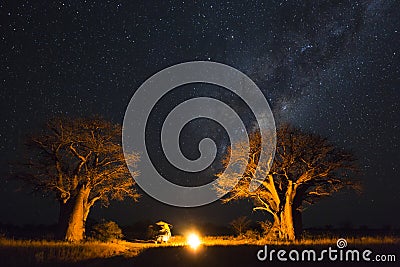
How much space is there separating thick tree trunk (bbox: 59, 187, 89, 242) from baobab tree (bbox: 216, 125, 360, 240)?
30.3 feet

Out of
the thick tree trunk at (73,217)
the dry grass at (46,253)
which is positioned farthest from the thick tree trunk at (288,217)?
the thick tree trunk at (73,217)

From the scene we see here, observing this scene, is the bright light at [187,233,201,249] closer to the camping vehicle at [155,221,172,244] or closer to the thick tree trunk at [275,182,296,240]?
the camping vehicle at [155,221,172,244]

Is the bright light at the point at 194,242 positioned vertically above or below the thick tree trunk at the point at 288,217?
below

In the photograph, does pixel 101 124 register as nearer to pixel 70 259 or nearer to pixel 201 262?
pixel 70 259

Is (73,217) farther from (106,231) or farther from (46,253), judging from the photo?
(46,253)

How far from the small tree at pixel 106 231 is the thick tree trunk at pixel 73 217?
5.29 feet

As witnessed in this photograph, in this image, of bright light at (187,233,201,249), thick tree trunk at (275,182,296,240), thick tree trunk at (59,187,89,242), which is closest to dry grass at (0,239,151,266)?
bright light at (187,233,201,249)

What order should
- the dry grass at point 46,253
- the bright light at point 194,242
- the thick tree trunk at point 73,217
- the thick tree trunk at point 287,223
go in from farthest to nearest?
the thick tree trunk at point 287,223 → the thick tree trunk at point 73,217 → the bright light at point 194,242 → the dry grass at point 46,253

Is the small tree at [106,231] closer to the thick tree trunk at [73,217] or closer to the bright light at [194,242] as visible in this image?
the thick tree trunk at [73,217]

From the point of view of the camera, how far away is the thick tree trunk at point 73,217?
30.2m

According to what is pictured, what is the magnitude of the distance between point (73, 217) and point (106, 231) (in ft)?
10.3

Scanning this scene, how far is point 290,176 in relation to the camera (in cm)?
3123

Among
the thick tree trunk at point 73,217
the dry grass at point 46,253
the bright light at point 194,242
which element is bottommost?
the dry grass at point 46,253

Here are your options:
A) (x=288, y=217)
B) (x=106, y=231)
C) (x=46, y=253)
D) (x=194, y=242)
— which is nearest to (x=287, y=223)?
(x=288, y=217)
